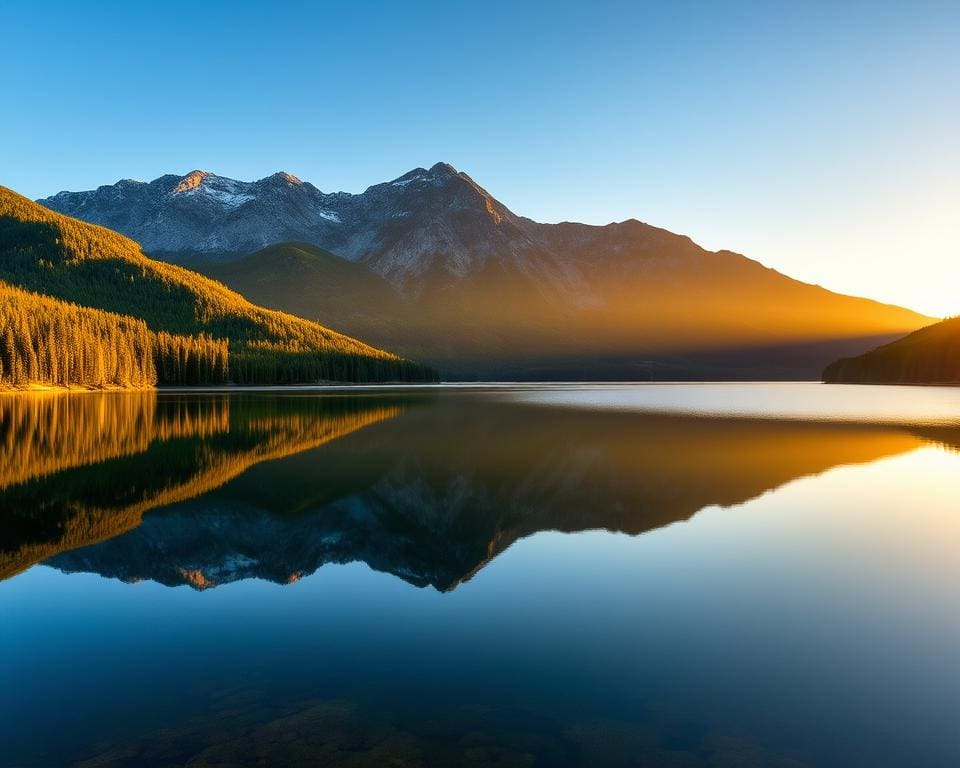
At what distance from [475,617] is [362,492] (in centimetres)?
1487

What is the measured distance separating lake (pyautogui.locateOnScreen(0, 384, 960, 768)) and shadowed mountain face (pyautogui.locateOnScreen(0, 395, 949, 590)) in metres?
0.20

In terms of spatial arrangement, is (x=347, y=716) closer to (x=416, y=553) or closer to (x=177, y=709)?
(x=177, y=709)

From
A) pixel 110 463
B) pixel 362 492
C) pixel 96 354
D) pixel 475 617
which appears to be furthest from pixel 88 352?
pixel 475 617

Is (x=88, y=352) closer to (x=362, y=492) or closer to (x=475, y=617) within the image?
(x=362, y=492)

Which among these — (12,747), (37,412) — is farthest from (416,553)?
(37,412)

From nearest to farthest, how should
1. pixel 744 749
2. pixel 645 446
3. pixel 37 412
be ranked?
pixel 744 749 → pixel 645 446 → pixel 37 412

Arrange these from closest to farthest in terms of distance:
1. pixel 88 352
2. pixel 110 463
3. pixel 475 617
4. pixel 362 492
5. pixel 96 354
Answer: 1. pixel 475 617
2. pixel 362 492
3. pixel 110 463
4. pixel 88 352
5. pixel 96 354

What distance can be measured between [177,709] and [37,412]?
75.9 meters

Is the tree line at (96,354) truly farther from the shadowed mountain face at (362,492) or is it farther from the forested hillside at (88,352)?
the shadowed mountain face at (362,492)

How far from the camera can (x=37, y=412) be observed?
71312mm

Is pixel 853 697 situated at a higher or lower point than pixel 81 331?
lower

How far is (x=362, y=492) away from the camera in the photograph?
92.2 feet

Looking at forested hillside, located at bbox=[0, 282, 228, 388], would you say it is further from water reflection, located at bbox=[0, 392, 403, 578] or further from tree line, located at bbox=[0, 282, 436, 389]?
water reflection, located at bbox=[0, 392, 403, 578]

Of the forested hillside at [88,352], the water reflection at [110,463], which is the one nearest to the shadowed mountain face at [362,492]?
the water reflection at [110,463]
